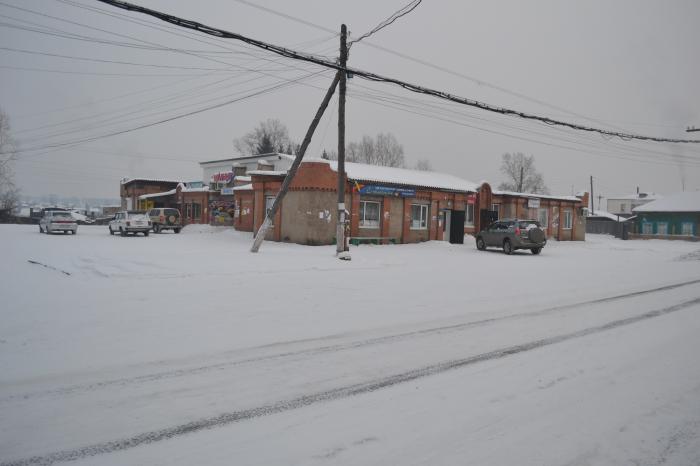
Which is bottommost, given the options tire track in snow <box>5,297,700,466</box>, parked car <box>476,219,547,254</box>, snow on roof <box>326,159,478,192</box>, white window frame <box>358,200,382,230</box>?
tire track in snow <box>5,297,700,466</box>

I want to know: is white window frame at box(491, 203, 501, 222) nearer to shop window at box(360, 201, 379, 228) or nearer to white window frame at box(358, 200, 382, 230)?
white window frame at box(358, 200, 382, 230)

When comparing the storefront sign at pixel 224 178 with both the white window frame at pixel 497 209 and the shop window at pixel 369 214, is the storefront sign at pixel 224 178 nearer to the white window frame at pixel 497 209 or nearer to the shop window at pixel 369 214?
the shop window at pixel 369 214

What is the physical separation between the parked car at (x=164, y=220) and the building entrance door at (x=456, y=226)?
22.0 m

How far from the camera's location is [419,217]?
30.0 meters

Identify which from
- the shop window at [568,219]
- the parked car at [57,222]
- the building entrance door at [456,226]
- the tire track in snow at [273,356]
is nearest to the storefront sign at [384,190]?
the building entrance door at [456,226]

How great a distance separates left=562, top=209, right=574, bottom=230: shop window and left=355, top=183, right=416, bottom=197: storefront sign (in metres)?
20.3

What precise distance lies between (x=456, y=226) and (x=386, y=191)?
7392 mm

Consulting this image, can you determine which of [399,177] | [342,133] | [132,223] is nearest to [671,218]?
[399,177]

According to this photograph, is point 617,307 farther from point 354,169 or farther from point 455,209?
point 455,209

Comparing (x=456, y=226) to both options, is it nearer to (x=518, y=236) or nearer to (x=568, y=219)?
(x=518, y=236)

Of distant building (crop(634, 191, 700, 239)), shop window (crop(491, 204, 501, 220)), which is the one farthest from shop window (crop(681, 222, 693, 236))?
shop window (crop(491, 204, 501, 220))

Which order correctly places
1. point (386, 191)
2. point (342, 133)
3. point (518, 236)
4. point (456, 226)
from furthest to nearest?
point (456, 226)
point (386, 191)
point (518, 236)
point (342, 133)

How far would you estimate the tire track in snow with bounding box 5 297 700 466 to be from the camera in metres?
3.28

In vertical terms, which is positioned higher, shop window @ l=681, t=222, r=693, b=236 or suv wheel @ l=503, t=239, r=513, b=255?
shop window @ l=681, t=222, r=693, b=236
